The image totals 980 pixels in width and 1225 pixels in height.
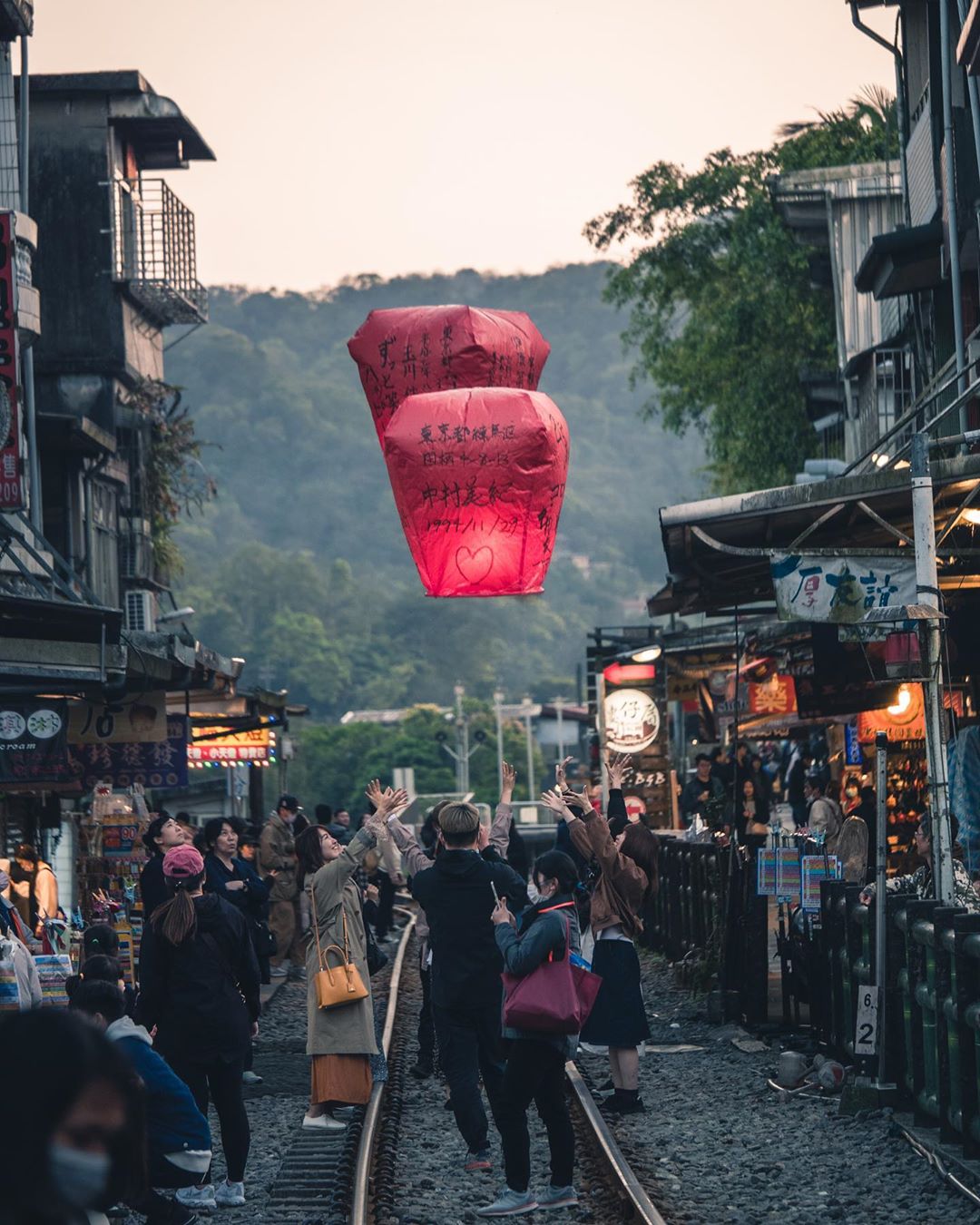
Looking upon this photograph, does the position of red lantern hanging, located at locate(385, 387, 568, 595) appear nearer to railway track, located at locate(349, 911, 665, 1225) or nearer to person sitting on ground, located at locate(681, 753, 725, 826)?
railway track, located at locate(349, 911, 665, 1225)

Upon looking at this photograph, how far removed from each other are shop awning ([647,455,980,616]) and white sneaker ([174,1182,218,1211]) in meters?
5.87

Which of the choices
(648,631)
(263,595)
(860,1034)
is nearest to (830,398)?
(648,631)

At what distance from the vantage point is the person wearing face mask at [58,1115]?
10.3 feet

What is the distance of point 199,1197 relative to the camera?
9.30 meters

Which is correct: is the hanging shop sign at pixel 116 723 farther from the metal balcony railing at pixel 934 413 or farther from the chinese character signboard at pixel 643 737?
the chinese character signboard at pixel 643 737

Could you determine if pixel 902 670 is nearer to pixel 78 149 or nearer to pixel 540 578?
pixel 540 578

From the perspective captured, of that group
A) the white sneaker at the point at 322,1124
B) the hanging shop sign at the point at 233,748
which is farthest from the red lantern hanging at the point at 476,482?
the hanging shop sign at the point at 233,748

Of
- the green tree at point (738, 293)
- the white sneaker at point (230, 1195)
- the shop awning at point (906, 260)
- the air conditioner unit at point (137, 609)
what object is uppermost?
the green tree at point (738, 293)

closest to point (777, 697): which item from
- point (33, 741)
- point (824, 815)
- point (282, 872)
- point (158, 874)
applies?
point (824, 815)

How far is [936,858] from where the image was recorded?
10.8 m

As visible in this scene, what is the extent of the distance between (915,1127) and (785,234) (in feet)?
85.0

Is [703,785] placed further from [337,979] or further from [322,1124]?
[337,979]

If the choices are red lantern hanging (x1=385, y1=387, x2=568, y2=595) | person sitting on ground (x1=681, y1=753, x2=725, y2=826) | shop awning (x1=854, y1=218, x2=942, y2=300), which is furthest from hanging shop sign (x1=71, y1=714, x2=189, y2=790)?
shop awning (x1=854, y1=218, x2=942, y2=300)

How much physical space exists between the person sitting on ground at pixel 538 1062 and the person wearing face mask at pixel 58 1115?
564cm
